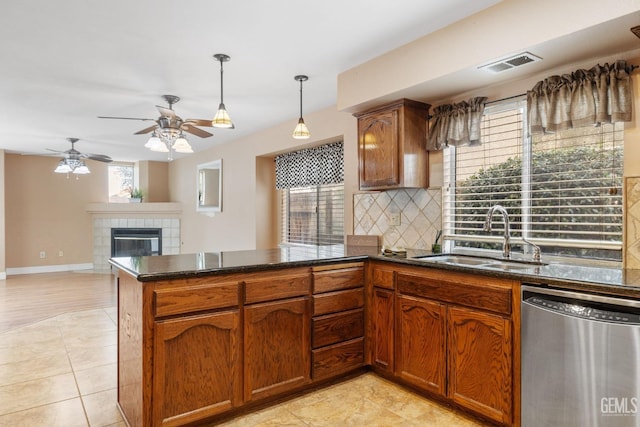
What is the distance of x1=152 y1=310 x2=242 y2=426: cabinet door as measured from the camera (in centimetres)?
198

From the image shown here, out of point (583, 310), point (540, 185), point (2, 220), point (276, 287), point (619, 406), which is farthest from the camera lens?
point (2, 220)

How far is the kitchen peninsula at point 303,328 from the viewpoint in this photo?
1983 millimetres

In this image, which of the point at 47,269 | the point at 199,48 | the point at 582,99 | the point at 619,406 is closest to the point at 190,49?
the point at 199,48

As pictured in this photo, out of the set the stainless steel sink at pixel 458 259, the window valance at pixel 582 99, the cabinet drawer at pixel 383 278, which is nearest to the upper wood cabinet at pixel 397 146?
the stainless steel sink at pixel 458 259

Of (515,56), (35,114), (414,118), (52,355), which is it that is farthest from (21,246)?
(515,56)

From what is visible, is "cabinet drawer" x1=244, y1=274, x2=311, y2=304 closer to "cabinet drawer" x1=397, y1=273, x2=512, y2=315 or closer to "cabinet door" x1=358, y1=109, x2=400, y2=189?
"cabinet drawer" x1=397, y1=273, x2=512, y2=315

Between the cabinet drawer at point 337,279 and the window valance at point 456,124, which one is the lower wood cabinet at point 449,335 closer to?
the cabinet drawer at point 337,279

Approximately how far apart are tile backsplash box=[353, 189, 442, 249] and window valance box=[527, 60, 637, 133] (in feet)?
3.24

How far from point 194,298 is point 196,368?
1.26 ft

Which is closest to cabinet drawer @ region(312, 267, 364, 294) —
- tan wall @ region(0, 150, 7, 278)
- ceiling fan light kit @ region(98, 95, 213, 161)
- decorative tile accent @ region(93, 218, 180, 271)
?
ceiling fan light kit @ region(98, 95, 213, 161)

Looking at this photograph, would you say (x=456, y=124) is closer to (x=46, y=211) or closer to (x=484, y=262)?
(x=484, y=262)

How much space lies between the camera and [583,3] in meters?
1.95

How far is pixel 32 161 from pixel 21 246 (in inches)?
67.8

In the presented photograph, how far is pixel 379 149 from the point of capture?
3277 millimetres
